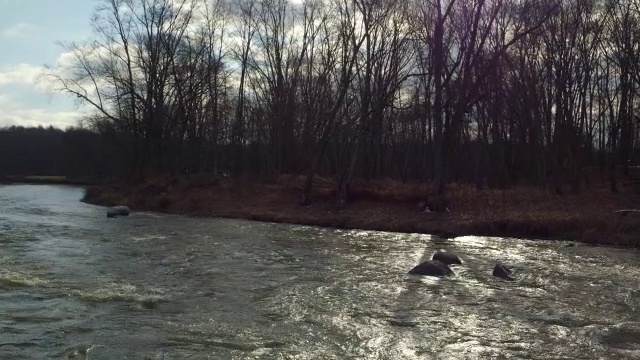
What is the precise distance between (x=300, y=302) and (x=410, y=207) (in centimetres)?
1921

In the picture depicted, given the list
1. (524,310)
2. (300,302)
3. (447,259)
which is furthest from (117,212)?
(524,310)

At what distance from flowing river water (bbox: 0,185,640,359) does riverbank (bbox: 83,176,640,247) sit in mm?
4272

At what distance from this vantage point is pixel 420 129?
44.6 metres

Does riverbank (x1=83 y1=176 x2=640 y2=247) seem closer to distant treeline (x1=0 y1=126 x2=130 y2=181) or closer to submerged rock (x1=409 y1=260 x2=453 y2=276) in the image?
submerged rock (x1=409 y1=260 x2=453 y2=276)

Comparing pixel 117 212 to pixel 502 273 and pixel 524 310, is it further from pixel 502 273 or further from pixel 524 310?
pixel 524 310

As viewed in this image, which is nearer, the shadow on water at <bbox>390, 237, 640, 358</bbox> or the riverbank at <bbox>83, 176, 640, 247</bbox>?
the shadow on water at <bbox>390, 237, 640, 358</bbox>

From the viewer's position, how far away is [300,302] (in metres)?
10.4

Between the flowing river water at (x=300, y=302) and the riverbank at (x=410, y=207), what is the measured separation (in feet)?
14.0

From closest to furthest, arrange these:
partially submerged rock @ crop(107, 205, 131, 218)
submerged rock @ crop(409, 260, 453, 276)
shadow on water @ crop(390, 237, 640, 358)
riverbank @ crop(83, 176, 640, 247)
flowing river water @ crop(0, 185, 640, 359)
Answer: flowing river water @ crop(0, 185, 640, 359) → shadow on water @ crop(390, 237, 640, 358) → submerged rock @ crop(409, 260, 453, 276) → riverbank @ crop(83, 176, 640, 247) → partially submerged rock @ crop(107, 205, 131, 218)

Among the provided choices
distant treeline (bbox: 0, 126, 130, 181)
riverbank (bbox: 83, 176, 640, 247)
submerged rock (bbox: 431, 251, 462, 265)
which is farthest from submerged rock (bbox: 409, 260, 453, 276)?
distant treeline (bbox: 0, 126, 130, 181)

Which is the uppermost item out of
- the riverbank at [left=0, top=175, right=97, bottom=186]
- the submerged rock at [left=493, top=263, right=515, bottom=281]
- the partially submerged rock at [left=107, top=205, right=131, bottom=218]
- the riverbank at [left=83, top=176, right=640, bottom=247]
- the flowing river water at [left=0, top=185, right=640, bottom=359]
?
the riverbank at [left=0, top=175, right=97, bottom=186]

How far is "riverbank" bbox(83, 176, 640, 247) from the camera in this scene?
2308cm

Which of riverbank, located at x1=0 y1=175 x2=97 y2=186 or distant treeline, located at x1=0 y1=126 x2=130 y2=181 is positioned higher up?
distant treeline, located at x1=0 y1=126 x2=130 y2=181

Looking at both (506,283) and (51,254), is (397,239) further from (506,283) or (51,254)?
(51,254)
